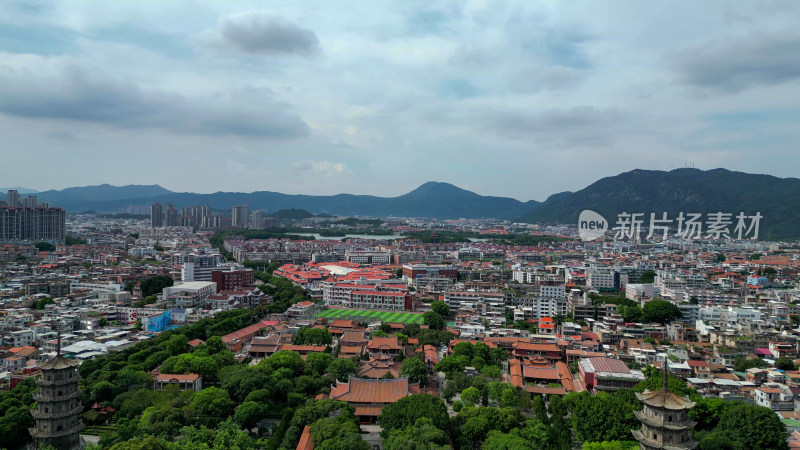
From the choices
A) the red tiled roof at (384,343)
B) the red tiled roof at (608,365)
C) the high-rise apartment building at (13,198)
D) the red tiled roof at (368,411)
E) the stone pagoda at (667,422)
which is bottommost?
the red tiled roof at (368,411)

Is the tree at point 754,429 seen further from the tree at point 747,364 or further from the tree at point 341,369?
the tree at point 341,369

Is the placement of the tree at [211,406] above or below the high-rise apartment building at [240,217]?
below

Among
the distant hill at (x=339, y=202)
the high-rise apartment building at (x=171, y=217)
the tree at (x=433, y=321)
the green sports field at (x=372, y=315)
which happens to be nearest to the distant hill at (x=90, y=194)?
the distant hill at (x=339, y=202)

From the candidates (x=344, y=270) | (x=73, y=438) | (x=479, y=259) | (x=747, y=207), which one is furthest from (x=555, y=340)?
(x=747, y=207)

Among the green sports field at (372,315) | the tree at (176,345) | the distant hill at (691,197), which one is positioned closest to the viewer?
the tree at (176,345)

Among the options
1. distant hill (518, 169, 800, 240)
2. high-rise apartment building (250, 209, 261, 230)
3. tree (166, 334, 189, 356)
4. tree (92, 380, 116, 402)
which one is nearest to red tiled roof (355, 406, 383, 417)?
tree (92, 380, 116, 402)

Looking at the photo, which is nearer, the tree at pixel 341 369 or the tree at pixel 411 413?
the tree at pixel 411 413

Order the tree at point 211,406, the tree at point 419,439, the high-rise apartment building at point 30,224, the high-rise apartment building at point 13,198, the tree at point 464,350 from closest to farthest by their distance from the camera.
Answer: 1. the tree at point 419,439
2. the tree at point 211,406
3. the tree at point 464,350
4. the high-rise apartment building at point 30,224
5. the high-rise apartment building at point 13,198
